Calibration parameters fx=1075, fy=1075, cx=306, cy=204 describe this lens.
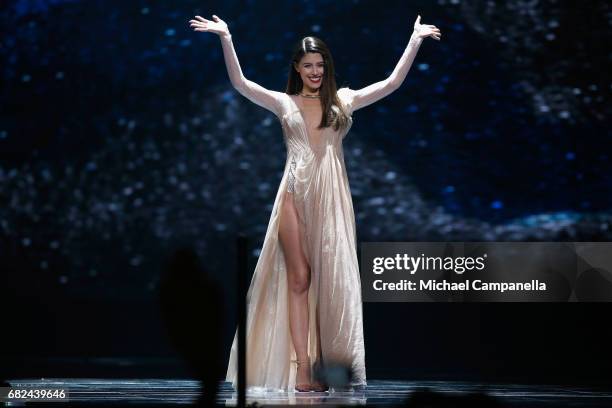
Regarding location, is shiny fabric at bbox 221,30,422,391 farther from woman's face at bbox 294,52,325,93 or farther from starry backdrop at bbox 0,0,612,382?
starry backdrop at bbox 0,0,612,382

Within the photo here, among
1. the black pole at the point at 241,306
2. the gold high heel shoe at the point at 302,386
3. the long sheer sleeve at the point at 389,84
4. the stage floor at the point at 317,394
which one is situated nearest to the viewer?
the black pole at the point at 241,306

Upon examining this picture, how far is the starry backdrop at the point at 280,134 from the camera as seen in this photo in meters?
5.90

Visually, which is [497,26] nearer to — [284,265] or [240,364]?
[284,265]

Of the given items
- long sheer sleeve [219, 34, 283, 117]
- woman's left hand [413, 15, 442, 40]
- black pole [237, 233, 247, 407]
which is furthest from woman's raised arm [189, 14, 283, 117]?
black pole [237, 233, 247, 407]

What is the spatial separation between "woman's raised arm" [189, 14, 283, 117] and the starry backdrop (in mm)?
1667

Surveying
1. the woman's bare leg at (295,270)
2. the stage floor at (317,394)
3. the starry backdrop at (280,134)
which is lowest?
the stage floor at (317,394)

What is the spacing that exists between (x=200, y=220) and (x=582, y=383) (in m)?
2.22

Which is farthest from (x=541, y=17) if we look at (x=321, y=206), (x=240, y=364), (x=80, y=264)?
(x=240, y=364)

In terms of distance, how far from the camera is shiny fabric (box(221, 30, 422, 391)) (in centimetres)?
410

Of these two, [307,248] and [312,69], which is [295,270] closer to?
[307,248]

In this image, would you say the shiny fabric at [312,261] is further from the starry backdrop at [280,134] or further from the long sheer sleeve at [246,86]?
the starry backdrop at [280,134]

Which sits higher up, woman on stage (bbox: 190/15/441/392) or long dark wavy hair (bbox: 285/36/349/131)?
long dark wavy hair (bbox: 285/36/349/131)

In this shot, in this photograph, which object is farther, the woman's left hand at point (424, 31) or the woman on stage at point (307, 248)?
the woman's left hand at point (424, 31)

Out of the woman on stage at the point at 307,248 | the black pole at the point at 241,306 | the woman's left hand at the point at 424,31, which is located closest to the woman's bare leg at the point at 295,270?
the woman on stage at the point at 307,248
